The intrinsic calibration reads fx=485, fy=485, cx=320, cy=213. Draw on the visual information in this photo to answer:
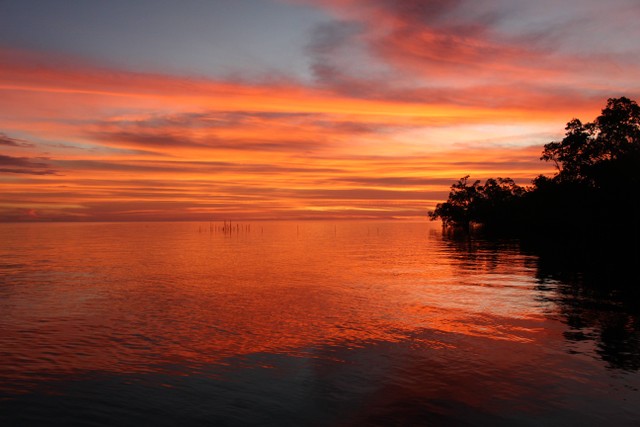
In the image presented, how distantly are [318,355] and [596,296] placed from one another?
82.5 feet

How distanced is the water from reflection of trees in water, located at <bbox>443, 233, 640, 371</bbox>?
0.20 metres

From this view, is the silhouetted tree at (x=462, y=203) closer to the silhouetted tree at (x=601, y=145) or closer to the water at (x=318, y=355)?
the silhouetted tree at (x=601, y=145)

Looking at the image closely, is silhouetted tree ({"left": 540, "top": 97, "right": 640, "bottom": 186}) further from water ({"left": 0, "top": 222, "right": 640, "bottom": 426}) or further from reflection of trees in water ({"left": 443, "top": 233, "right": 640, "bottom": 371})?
water ({"left": 0, "top": 222, "right": 640, "bottom": 426})

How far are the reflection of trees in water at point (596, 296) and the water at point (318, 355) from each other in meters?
0.20

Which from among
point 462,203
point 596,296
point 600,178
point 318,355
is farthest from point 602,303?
point 462,203

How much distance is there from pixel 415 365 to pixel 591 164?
245ft

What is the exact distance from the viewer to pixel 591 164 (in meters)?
79.6

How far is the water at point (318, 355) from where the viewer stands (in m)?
14.3

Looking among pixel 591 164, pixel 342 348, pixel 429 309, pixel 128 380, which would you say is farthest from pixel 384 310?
pixel 591 164

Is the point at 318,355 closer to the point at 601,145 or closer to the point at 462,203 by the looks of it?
the point at 601,145

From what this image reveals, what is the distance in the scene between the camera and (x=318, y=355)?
20219 mm

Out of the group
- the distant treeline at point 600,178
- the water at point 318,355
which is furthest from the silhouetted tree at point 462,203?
the water at point 318,355

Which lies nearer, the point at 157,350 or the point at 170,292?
the point at 157,350

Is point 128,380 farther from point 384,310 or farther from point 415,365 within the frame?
point 384,310
